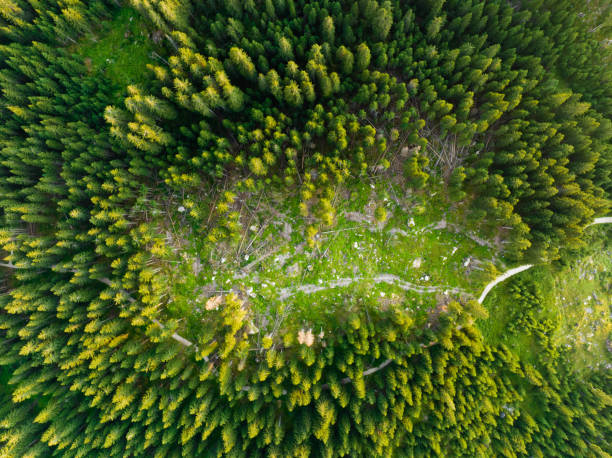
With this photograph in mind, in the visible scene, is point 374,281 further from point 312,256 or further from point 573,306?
point 573,306

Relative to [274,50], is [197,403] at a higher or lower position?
lower

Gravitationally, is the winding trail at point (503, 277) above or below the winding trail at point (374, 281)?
above

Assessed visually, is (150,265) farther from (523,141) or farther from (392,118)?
(523,141)

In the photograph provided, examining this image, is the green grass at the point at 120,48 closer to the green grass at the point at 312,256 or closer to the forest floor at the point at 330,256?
the forest floor at the point at 330,256

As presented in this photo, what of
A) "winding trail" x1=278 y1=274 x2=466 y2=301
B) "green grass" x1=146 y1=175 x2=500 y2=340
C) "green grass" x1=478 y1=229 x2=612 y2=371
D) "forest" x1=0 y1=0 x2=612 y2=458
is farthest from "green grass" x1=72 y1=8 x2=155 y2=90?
"green grass" x1=478 y1=229 x2=612 y2=371

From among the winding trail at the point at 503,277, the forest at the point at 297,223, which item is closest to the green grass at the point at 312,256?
the forest at the point at 297,223

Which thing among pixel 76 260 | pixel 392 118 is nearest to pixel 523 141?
pixel 392 118

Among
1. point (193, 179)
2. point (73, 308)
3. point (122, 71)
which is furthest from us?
point (122, 71)
